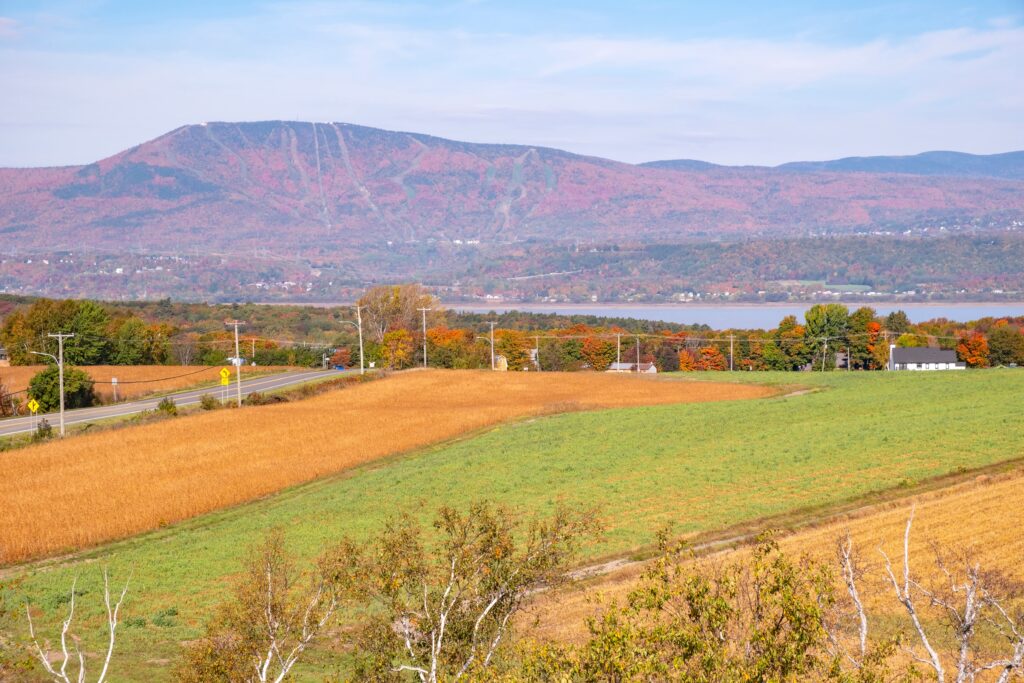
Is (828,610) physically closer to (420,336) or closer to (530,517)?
(530,517)

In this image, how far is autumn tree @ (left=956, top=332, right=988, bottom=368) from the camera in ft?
374

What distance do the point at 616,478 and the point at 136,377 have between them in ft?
201

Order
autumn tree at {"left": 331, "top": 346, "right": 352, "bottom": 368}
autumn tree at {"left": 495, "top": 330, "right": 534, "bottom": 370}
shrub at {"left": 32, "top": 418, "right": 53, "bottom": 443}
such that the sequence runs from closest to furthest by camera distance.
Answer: shrub at {"left": 32, "top": 418, "right": 53, "bottom": 443} → autumn tree at {"left": 495, "top": 330, "right": 534, "bottom": 370} → autumn tree at {"left": 331, "top": 346, "right": 352, "bottom": 368}

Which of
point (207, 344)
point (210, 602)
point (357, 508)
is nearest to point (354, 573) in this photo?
point (210, 602)

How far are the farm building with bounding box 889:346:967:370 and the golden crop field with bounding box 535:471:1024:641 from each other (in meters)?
83.5

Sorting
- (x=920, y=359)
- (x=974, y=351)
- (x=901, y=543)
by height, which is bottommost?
(x=920, y=359)

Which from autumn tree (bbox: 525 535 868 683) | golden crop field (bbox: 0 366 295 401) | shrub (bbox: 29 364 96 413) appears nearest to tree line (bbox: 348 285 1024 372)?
golden crop field (bbox: 0 366 295 401)

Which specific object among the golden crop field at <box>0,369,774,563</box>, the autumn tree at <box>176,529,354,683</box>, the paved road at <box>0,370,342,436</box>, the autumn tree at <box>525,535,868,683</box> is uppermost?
the autumn tree at <box>525,535,868,683</box>

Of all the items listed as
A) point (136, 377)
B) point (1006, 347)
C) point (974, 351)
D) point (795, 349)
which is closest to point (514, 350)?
point (795, 349)

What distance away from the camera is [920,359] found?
11500cm

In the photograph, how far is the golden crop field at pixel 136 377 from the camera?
8531 cm

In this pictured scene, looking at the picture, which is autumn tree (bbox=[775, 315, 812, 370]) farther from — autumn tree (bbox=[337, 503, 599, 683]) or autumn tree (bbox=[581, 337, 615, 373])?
autumn tree (bbox=[337, 503, 599, 683])

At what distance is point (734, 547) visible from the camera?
30.0 meters

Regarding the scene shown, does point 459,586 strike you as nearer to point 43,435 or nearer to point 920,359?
point 43,435
